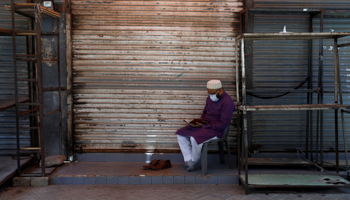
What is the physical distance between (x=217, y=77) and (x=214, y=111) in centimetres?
94

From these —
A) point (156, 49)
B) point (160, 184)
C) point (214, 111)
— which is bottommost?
point (160, 184)

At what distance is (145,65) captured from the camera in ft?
21.7

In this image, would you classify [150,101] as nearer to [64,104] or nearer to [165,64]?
[165,64]

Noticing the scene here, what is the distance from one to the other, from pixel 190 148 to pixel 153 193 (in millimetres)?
1213

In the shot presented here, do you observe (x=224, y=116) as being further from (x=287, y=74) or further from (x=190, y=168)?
(x=287, y=74)

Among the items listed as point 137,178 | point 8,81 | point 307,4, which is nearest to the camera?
point 137,178

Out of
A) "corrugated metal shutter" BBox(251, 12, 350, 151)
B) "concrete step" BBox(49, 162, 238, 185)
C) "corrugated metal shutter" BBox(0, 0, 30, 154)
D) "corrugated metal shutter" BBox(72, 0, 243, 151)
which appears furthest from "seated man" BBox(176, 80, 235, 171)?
"corrugated metal shutter" BBox(0, 0, 30, 154)

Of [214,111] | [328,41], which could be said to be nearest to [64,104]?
[214,111]

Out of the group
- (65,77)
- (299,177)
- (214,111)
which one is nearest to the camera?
(299,177)

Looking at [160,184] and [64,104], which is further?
[64,104]

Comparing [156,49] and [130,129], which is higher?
[156,49]

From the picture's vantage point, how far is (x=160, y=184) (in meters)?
5.71

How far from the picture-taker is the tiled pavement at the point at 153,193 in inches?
200

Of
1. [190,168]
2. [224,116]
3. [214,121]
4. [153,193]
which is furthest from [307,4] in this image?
[153,193]
